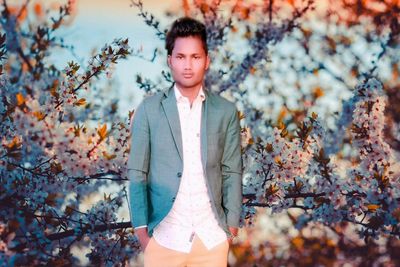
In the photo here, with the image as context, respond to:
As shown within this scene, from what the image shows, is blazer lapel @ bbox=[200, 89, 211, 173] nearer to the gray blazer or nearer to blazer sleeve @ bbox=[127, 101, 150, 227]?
the gray blazer

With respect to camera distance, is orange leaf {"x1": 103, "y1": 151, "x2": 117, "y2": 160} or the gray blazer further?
orange leaf {"x1": 103, "y1": 151, "x2": 117, "y2": 160}

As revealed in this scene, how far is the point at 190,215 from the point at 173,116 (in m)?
0.47

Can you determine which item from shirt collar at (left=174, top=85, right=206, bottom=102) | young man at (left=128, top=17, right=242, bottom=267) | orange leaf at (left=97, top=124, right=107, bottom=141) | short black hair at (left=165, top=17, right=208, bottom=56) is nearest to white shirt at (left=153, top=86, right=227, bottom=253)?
young man at (left=128, top=17, right=242, bottom=267)

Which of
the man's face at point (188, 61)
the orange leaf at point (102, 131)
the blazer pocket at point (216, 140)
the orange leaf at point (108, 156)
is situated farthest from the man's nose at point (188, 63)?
the orange leaf at point (108, 156)

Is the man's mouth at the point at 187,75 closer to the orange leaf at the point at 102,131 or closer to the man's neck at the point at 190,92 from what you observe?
the man's neck at the point at 190,92

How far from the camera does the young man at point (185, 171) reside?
9.61ft

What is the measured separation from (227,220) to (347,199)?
1.71 m

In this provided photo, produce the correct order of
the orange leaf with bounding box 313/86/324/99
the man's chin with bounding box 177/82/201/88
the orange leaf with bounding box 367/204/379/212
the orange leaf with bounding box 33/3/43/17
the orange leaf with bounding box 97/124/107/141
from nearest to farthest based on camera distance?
the man's chin with bounding box 177/82/201/88
the orange leaf with bounding box 97/124/107/141
the orange leaf with bounding box 367/204/379/212
the orange leaf with bounding box 33/3/43/17
the orange leaf with bounding box 313/86/324/99

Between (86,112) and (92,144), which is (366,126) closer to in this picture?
(92,144)

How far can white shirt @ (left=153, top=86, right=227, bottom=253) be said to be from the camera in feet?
9.57

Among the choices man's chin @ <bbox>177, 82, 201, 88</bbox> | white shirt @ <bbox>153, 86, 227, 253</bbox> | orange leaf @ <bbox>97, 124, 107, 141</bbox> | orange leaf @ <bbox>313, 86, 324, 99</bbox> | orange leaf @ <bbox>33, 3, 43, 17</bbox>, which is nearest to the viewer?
white shirt @ <bbox>153, 86, 227, 253</bbox>

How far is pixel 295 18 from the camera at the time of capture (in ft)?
22.4

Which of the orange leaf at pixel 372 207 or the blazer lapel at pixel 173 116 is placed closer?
the blazer lapel at pixel 173 116

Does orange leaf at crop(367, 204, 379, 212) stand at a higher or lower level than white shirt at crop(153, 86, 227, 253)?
lower
